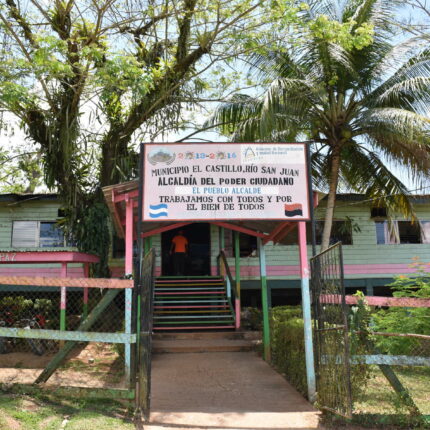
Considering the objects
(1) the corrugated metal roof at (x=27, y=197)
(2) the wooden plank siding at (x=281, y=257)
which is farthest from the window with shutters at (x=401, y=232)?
(1) the corrugated metal roof at (x=27, y=197)

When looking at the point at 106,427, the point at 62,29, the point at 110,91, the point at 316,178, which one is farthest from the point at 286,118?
the point at 106,427

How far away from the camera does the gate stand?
16.7ft

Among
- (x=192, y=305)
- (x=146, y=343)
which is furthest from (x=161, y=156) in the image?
(x=192, y=305)

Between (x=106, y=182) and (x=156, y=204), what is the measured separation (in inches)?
256

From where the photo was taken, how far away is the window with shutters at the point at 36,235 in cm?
1516

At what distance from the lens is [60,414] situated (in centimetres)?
521

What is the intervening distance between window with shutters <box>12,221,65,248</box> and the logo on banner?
9.42 meters

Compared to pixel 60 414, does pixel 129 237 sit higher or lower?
higher

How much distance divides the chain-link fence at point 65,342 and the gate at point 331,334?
2.42 meters

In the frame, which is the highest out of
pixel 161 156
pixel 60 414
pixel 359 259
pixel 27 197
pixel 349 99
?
pixel 349 99

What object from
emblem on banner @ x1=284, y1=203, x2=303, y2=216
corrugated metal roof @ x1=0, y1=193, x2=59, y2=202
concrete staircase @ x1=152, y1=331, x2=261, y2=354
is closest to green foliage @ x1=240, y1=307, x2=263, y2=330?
concrete staircase @ x1=152, y1=331, x2=261, y2=354

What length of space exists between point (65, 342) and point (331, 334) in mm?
5721

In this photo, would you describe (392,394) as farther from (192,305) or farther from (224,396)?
(192,305)

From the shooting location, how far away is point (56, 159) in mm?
12195
